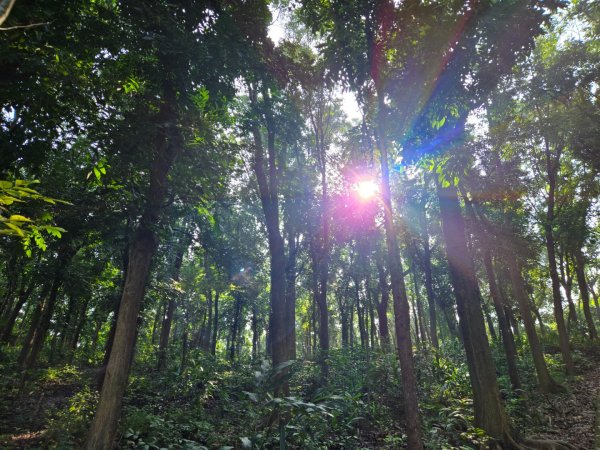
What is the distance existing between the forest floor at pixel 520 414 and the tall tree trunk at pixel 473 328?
4.60 ft

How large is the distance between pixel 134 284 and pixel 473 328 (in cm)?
780

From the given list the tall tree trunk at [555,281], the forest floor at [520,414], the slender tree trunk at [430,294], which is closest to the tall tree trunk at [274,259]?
the forest floor at [520,414]

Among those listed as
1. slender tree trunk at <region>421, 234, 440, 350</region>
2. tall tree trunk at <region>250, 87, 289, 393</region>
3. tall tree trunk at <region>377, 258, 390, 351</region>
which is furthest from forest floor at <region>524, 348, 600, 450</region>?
tall tree trunk at <region>377, 258, 390, 351</region>

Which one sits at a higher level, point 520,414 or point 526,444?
point 520,414

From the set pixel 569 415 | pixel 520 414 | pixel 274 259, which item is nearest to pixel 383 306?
pixel 569 415

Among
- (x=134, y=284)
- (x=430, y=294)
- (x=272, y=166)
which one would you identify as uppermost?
(x=272, y=166)

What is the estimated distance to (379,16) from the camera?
5.78 metres

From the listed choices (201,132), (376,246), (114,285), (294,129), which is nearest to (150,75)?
(201,132)

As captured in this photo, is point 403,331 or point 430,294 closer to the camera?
point 403,331

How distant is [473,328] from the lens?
7336 mm

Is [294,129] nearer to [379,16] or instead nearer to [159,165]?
[159,165]

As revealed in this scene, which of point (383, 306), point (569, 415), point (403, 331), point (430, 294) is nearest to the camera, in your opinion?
point (403, 331)

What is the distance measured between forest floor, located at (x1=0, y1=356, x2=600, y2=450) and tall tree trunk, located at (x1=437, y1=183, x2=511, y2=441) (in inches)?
55.2

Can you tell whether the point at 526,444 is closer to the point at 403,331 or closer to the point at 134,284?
the point at 403,331
